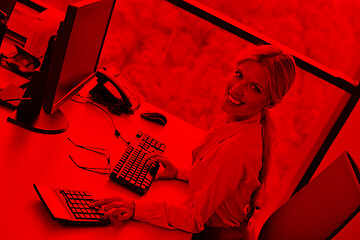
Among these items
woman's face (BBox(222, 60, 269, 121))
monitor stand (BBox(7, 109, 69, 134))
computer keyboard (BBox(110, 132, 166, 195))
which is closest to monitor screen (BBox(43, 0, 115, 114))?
monitor stand (BBox(7, 109, 69, 134))

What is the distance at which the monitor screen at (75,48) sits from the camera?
1.41m

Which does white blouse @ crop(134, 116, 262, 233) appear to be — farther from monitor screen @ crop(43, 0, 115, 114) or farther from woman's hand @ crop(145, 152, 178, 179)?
monitor screen @ crop(43, 0, 115, 114)

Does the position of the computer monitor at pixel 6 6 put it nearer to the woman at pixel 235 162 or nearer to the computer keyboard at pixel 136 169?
the computer keyboard at pixel 136 169

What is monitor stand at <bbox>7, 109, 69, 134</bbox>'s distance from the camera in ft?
5.32

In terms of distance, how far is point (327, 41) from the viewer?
3.22 metres

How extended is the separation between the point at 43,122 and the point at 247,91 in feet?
2.64

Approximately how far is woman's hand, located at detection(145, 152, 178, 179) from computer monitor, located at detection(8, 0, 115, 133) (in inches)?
14.8

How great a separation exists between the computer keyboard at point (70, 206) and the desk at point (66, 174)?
25 mm

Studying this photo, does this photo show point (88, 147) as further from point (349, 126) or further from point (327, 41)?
point (327, 41)

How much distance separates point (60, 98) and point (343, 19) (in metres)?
2.40

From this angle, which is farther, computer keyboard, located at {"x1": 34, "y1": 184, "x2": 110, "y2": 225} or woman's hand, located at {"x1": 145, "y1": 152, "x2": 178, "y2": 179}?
woman's hand, located at {"x1": 145, "y1": 152, "x2": 178, "y2": 179}

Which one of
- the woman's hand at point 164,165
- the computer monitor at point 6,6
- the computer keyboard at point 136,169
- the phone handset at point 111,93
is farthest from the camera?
the phone handset at point 111,93

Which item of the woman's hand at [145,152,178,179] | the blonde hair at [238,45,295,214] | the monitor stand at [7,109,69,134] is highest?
the blonde hair at [238,45,295,214]

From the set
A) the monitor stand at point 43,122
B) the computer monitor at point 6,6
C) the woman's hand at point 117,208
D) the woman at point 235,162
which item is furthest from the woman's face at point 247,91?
the computer monitor at point 6,6
